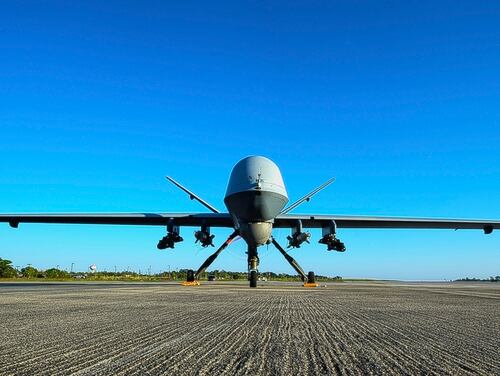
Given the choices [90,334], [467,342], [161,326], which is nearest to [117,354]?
[90,334]

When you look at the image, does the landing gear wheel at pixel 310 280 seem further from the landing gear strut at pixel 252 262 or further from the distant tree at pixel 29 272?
the distant tree at pixel 29 272

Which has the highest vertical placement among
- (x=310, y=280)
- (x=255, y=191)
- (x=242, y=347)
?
(x=255, y=191)

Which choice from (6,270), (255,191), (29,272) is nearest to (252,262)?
(255,191)

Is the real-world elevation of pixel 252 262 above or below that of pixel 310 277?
above

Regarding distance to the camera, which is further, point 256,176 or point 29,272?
point 29,272

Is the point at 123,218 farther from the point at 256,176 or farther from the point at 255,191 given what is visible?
the point at 255,191

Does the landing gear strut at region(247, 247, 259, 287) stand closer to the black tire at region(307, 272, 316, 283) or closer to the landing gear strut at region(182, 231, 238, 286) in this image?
the landing gear strut at region(182, 231, 238, 286)

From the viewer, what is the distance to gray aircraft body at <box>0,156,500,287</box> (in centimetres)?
2075

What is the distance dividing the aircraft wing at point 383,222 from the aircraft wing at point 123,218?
4.26 metres

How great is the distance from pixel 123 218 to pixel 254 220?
1162 cm

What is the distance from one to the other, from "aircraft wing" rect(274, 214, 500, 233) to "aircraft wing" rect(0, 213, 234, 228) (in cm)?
426

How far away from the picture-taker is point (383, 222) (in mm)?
30141

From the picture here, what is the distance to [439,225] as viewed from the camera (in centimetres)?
3053

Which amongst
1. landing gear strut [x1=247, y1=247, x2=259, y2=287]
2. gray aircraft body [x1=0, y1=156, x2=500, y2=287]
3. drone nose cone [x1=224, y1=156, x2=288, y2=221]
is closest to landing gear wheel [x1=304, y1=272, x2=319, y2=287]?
gray aircraft body [x1=0, y1=156, x2=500, y2=287]
